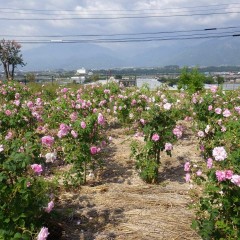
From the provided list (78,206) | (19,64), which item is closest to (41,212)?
(78,206)

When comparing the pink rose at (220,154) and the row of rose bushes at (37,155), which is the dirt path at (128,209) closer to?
the row of rose bushes at (37,155)

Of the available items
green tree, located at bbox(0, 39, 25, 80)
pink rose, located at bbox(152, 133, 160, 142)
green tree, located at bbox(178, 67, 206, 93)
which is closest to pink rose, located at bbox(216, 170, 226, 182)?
pink rose, located at bbox(152, 133, 160, 142)

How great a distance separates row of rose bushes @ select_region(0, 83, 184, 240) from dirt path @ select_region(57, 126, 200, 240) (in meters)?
0.25

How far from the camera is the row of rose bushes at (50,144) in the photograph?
8.50 ft

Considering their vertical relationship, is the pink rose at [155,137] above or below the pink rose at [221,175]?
below

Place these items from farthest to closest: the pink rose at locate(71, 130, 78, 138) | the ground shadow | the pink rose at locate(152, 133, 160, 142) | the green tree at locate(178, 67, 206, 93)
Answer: the green tree at locate(178, 67, 206, 93), the pink rose at locate(152, 133, 160, 142), the pink rose at locate(71, 130, 78, 138), the ground shadow

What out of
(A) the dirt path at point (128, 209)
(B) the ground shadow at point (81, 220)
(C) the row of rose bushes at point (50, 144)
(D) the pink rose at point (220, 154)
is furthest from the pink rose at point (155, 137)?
(D) the pink rose at point (220, 154)

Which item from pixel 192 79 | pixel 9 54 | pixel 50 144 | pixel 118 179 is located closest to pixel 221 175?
pixel 50 144

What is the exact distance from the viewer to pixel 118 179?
16.3ft

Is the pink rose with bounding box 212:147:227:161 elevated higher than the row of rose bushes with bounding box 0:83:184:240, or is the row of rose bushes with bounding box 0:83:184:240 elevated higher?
the pink rose with bounding box 212:147:227:161

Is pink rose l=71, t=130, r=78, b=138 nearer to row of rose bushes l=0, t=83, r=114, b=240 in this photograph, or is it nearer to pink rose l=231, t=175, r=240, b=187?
row of rose bushes l=0, t=83, r=114, b=240

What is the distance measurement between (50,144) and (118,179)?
1.76m

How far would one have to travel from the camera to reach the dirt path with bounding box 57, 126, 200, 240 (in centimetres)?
333

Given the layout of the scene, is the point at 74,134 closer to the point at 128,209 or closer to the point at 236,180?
the point at 128,209
